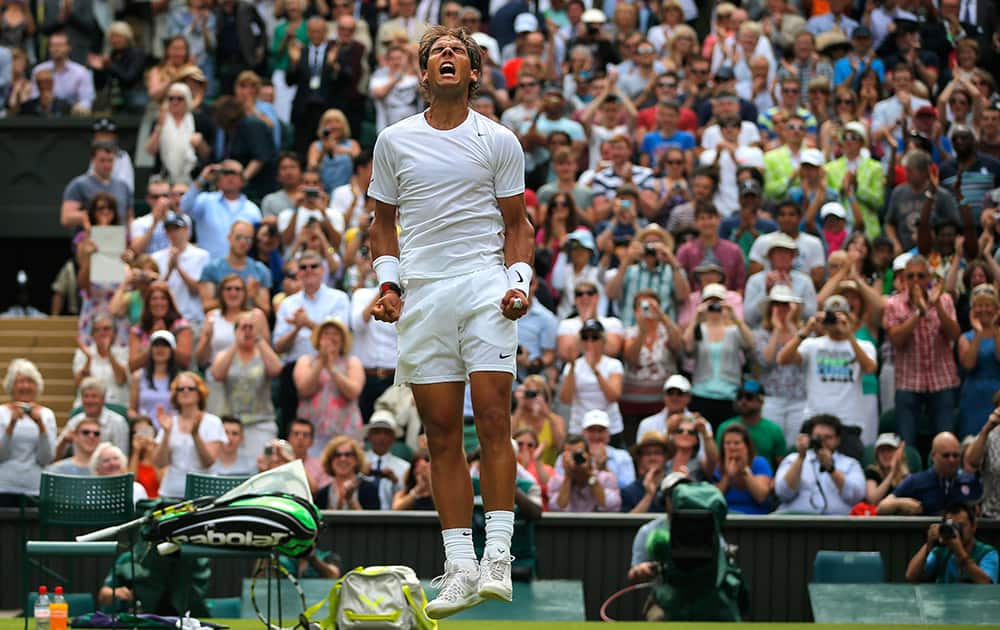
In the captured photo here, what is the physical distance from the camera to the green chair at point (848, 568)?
503 inches

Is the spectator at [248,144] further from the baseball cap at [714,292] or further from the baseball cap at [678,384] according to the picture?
the baseball cap at [678,384]

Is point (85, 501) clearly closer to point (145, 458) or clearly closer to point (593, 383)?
point (145, 458)

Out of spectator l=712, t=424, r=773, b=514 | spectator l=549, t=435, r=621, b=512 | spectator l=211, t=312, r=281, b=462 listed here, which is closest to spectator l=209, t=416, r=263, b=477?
spectator l=211, t=312, r=281, b=462

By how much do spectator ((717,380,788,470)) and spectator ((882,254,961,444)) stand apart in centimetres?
103

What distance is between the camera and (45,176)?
840 inches

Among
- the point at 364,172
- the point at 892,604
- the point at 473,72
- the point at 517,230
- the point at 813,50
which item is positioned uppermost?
the point at 813,50

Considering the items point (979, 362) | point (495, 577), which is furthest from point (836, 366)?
point (495, 577)

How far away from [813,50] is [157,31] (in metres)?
6.86

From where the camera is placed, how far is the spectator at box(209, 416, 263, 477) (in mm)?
14555

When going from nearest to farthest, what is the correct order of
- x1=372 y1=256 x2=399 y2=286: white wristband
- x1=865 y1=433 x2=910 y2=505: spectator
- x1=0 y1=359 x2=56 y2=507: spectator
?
1. x1=372 y1=256 x2=399 y2=286: white wristband
2. x1=865 y1=433 x2=910 y2=505: spectator
3. x1=0 y1=359 x2=56 y2=507: spectator

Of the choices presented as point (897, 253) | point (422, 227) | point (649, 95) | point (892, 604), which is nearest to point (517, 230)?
point (422, 227)

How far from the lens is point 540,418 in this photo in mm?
14734

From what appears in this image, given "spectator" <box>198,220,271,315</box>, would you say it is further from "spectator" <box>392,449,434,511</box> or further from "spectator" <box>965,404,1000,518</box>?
"spectator" <box>965,404,1000,518</box>

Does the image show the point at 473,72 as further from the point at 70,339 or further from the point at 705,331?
the point at 70,339
